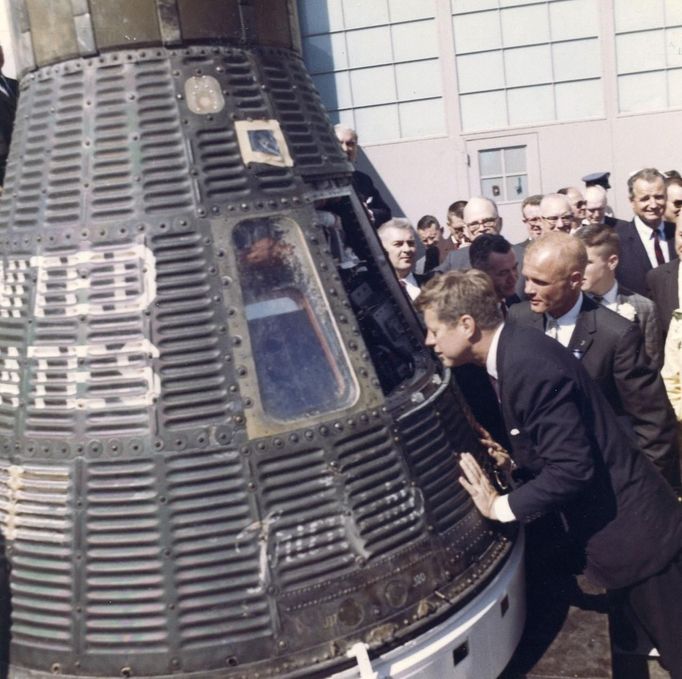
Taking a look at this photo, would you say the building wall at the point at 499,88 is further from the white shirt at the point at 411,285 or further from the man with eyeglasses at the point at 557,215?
the white shirt at the point at 411,285

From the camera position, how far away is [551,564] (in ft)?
11.1

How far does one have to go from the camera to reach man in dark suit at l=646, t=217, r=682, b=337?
425 cm

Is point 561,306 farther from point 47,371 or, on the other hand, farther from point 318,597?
point 47,371

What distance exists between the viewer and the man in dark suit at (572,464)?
2.56 meters

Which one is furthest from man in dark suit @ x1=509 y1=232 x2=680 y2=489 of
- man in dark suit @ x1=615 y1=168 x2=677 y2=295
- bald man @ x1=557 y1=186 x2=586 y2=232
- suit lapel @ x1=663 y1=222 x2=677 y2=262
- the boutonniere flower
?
bald man @ x1=557 y1=186 x2=586 y2=232

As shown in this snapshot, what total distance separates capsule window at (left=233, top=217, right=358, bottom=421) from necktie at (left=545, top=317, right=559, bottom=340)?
108 centimetres

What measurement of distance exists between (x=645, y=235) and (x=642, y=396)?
2.24 metres

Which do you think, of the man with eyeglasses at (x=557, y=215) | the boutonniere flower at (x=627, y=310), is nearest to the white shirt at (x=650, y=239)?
the man with eyeglasses at (x=557, y=215)

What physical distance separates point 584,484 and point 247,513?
1.00 metres

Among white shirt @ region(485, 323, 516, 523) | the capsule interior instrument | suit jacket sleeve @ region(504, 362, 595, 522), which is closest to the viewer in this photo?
the capsule interior instrument

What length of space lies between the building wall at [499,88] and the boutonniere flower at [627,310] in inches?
268

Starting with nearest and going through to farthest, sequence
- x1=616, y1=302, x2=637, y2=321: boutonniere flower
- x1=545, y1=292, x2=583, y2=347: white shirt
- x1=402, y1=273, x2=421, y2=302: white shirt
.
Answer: x1=545, y1=292, x2=583, y2=347: white shirt, x1=616, y1=302, x2=637, y2=321: boutonniere flower, x1=402, y1=273, x2=421, y2=302: white shirt

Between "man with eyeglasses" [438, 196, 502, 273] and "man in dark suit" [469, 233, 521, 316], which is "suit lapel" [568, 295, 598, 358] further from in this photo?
"man with eyeglasses" [438, 196, 502, 273]

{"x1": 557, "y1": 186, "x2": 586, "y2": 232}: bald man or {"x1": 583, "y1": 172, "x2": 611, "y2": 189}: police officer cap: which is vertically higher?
{"x1": 583, "y1": 172, "x2": 611, "y2": 189}: police officer cap
